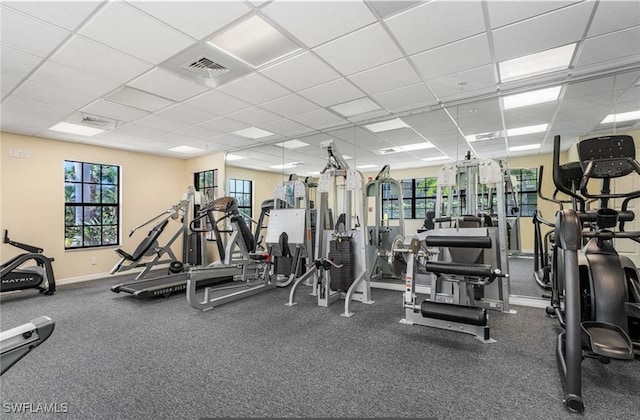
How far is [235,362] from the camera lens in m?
2.53

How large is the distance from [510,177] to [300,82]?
4.75 meters

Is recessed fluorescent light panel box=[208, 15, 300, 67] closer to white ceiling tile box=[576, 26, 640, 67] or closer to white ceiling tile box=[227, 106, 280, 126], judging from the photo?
white ceiling tile box=[227, 106, 280, 126]

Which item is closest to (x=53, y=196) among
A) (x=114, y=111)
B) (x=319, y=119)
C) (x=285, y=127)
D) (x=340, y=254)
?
(x=114, y=111)

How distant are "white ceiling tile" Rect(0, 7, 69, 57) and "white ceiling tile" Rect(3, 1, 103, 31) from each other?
0.11 meters

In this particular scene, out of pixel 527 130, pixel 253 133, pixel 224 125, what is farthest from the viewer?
pixel 253 133

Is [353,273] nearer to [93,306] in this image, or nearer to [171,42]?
[171,42]

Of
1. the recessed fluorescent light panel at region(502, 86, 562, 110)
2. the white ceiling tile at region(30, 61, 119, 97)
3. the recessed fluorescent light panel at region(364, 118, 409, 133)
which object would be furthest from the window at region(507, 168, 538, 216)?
the white ceiling tile at region(30, 61, 119, 97)

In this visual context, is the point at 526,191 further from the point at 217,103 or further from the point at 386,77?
the point at 217,103

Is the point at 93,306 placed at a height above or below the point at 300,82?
below

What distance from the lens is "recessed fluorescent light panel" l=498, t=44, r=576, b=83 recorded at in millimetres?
3070

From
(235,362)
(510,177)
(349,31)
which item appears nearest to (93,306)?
(235,362)

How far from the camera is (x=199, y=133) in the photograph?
5691 mm

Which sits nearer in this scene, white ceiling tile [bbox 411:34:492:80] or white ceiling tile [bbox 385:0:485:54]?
white ceiling tile [bbox 385:0:485:54]

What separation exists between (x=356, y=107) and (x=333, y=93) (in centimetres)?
67
